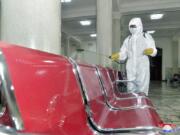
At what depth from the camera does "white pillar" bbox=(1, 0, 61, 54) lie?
1975 millimetres

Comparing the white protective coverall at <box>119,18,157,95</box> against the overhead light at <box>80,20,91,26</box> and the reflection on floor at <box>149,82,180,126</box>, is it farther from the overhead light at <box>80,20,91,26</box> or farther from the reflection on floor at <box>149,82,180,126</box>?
the overhead light at <box>80,20,91,26</box>

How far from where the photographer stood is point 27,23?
1.98 metres

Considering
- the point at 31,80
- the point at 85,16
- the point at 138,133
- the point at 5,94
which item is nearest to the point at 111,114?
the point at 138,133

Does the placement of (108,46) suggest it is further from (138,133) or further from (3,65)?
(3,65)

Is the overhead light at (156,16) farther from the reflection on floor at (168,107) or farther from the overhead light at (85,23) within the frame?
the reflection on floor at (168,107)

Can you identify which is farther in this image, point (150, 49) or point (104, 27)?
point (104, 27)

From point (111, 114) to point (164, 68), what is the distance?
2006cm

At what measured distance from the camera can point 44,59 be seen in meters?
1.19

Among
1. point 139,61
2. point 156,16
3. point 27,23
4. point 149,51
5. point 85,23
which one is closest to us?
point 27,23

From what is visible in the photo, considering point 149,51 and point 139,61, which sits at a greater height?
point 149,51

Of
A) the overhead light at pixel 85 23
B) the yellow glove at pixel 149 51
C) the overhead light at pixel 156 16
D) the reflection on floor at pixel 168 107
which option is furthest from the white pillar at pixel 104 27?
the overhead light at pixel 85 23

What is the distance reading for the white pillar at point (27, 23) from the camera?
1975 millimetres

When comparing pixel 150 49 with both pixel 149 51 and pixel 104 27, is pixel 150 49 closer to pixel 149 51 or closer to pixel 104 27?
pixel 149 51

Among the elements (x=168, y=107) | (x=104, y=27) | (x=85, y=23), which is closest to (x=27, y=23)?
(x=168, y=107)
